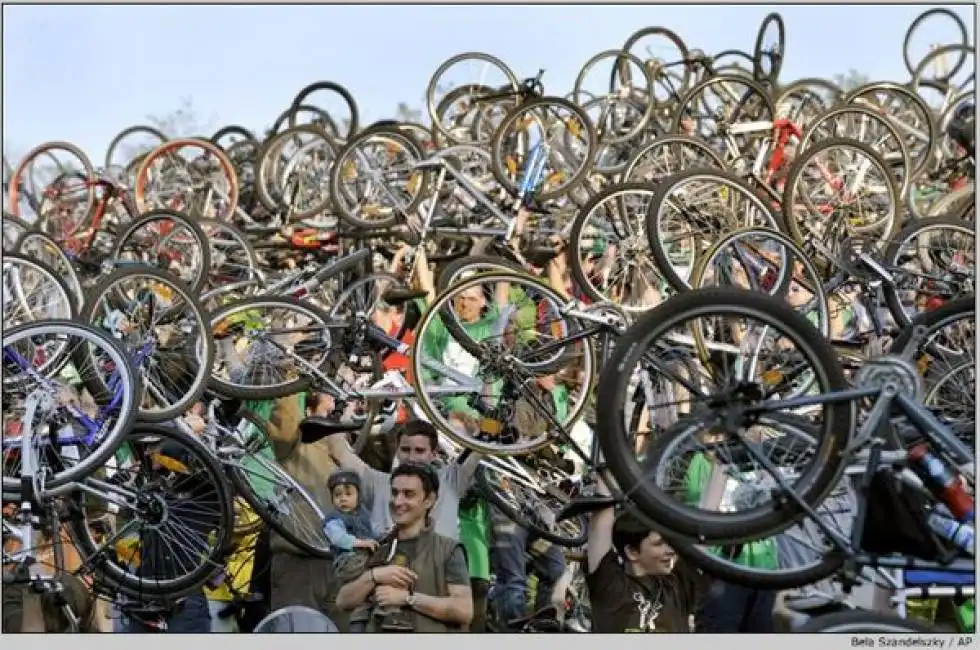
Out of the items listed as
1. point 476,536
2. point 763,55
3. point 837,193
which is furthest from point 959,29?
point 476,536

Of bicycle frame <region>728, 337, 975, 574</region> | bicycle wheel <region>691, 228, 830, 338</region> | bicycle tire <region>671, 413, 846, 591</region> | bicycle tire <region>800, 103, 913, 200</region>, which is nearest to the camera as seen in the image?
bicycle frame <region>728, 337, 975, 574</region>

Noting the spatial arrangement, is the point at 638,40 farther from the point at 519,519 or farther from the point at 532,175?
the point at 519,519

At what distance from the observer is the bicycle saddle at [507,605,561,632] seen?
5.81 metres

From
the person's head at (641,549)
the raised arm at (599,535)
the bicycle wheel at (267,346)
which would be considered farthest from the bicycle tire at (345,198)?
the person's head at (641,549)

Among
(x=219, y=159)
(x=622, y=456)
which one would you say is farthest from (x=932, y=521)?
(x=219, y=159)

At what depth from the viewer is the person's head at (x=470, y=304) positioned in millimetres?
6226

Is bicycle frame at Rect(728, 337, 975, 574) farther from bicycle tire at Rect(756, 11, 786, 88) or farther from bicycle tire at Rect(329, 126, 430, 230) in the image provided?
bicycle tire at Rect(756, 11, 786, 88)

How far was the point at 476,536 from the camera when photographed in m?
6.16

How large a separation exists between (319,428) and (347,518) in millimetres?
546

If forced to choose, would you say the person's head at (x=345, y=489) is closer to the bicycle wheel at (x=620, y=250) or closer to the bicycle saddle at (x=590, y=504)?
the bicycle saddle at (x=590, y=504)

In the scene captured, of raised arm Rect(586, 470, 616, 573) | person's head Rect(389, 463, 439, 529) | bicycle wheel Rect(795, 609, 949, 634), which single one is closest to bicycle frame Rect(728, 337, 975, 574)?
bicycle wheel Rect(795, 609, 949, 634)

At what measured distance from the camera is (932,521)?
4336mm

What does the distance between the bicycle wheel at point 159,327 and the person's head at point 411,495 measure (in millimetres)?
1349

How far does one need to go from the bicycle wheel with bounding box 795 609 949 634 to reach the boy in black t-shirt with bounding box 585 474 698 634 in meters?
0.98
